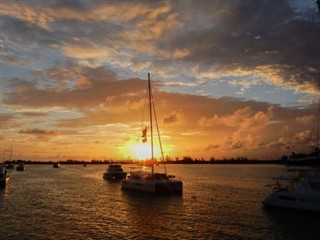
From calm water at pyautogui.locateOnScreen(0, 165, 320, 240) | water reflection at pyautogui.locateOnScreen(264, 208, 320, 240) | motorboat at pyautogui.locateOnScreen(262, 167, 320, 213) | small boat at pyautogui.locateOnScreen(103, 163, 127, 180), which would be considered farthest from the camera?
small boat at pyautogui.locateOnScreen(103, 163, 127, 180)

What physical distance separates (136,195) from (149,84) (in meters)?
22.0

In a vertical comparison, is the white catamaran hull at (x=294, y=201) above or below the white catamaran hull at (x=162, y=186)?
below

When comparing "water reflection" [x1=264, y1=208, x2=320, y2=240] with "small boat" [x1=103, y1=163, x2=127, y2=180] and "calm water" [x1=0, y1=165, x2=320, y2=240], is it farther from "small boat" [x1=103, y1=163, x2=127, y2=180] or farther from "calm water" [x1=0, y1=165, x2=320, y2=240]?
"small boat" [x1=103, y1=163, x2=127, y2=180]

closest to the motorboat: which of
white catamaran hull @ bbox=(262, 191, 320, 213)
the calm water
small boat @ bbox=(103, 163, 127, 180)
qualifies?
white catamaran hull @ bbox=(262, 191, 320, 213)

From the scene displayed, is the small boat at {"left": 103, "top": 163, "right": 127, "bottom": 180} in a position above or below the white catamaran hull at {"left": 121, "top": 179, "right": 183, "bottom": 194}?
above

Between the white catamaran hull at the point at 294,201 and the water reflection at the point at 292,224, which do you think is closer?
the water reflection at the point at 292,224

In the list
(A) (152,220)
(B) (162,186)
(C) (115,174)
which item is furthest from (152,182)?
(C) (115,174)

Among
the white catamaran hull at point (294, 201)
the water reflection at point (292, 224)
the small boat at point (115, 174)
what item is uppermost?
the small boat at point (115, 174)

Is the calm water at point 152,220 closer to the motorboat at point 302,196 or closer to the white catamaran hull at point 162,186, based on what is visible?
the motorboat at point 302,196

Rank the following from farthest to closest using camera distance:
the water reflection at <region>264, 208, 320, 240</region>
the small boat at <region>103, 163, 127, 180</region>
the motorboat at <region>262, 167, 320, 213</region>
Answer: the small boat at <region>103, 163, 127, 180</region> < the motorboat at <region>262, 167, 320, 213</region> < the water reflection at <region>264, 208, 320, 240</region>

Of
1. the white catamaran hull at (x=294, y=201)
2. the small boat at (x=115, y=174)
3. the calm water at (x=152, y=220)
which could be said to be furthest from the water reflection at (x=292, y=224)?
the small boat at (x=115, y=174)

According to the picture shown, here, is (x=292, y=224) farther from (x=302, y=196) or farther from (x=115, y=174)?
(x=115, y=174)

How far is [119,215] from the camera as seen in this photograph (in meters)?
43.6

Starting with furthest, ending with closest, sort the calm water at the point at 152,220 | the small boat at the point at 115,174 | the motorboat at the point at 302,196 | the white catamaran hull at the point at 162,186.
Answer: the small boat at the point at 115,174 → the white catamaran hull at the point at 162,186 → the motorboat at the point at 302,196 → the calm water at the point at 152,220
